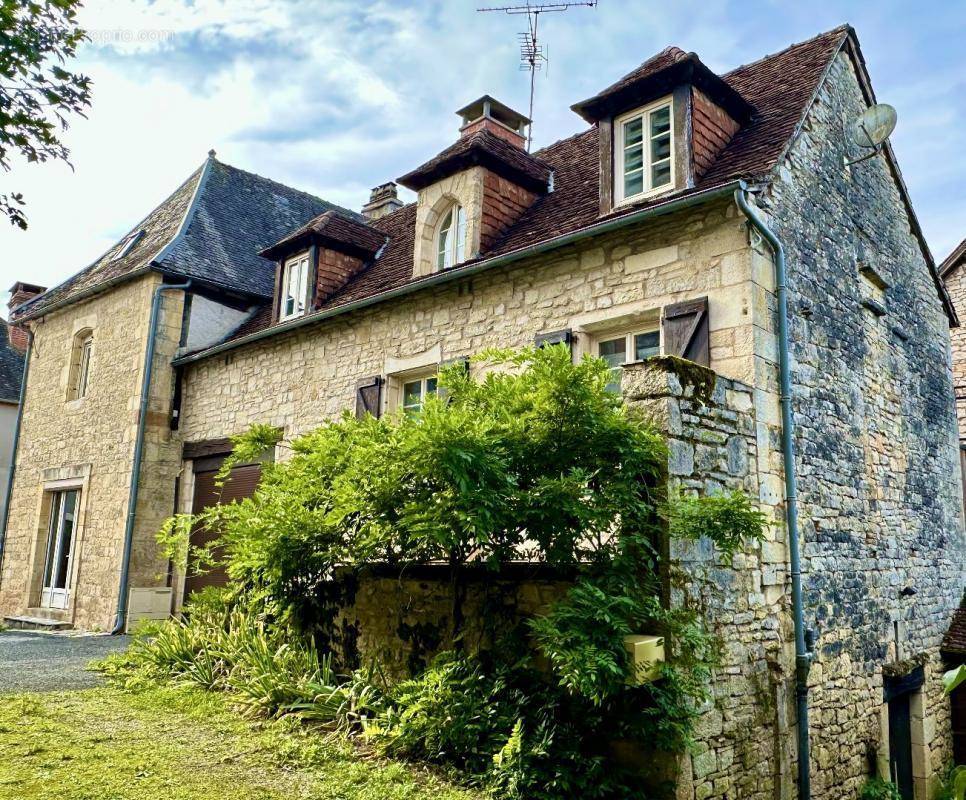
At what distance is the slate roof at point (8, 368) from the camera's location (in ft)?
61.0

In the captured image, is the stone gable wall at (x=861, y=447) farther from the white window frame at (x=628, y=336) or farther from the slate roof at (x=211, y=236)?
the slate roof at (x=211, y=236)

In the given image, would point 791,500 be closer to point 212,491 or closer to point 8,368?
point 212,491

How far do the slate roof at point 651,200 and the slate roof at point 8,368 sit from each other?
11663 millimetres

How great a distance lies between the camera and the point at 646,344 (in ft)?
23.7

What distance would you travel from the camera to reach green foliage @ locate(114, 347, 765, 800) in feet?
15.3

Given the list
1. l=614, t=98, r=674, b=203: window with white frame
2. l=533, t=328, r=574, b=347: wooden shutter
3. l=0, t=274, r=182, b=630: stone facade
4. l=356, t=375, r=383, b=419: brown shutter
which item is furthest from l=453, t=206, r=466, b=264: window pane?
l=0, t=274, r=182, b=630: stone facade

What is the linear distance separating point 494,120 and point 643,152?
4.35m

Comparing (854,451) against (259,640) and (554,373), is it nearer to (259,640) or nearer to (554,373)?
(554,373)

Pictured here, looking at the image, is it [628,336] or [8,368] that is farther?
[8,368]

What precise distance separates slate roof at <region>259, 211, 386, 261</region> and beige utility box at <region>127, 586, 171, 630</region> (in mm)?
4930

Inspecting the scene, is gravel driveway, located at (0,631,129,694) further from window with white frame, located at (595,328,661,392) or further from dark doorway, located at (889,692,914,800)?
dark doorway, located at (889,692,914,800)

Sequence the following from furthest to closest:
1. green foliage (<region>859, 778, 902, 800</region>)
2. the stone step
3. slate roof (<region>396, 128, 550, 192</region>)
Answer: the stone step → slate roof (<region>396, 128, 550, 192</region>) → green foliage (<region>859, 778, 902, 800</region>)

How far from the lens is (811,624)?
255 inches

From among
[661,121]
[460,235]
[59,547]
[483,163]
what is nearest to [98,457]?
[59,547]
